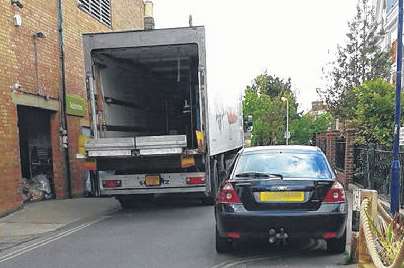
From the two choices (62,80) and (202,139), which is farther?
(62,80)

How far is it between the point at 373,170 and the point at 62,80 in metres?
8.49

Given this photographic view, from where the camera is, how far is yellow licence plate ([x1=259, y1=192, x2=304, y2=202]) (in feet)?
19.6

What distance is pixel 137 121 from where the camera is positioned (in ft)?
41.5

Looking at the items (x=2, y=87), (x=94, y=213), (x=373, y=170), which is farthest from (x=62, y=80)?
(x=373, y=170)

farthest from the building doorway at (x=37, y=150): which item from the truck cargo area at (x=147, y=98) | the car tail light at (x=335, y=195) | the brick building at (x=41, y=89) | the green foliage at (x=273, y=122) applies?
the green foliage at (x=273, y=122)

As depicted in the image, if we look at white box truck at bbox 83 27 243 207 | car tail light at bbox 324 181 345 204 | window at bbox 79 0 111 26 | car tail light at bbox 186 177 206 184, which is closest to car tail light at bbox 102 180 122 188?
white box truck at bbox 83 27 243 207

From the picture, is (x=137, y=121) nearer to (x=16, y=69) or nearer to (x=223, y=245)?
(x=16, y=69)

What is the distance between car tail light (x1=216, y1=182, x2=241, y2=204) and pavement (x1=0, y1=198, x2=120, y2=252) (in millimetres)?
3644

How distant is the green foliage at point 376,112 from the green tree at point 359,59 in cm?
1376

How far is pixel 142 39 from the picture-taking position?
978cm

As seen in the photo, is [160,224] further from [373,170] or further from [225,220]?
[373,170]

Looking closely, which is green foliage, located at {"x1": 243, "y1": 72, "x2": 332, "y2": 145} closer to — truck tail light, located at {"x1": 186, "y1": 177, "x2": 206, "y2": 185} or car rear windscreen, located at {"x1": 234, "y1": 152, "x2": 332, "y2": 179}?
truck tail light, located at {"x1": 186, "y1": 177, "x2": 206, "y2": 185}

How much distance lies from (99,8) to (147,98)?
18.4 ft

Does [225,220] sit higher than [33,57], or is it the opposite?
[33,57]
